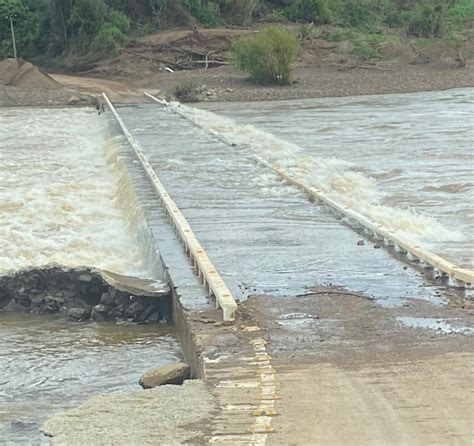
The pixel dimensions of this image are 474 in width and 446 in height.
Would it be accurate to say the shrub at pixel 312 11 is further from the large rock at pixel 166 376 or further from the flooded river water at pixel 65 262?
the large rock at pixel 166 376

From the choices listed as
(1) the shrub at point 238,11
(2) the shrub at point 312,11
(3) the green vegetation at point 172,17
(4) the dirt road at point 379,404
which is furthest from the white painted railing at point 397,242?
(1) the shrub at point 238,11

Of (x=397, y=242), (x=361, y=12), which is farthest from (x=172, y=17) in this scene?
(x=397, y=242)

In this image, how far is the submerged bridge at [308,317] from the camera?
5961 mm

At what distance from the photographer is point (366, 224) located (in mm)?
12531

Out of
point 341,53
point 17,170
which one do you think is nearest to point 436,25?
point 341,53

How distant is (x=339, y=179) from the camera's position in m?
18.4

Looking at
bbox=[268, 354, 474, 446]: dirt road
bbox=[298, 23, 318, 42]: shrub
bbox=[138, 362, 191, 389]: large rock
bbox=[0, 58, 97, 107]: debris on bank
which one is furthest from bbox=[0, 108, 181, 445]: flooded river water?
bbox=[298, 23, 318, 42]: shrub

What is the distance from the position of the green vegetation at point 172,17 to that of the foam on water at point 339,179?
3384 centimetres

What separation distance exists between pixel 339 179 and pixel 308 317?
10.3m

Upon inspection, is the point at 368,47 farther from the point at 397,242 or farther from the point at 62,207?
the point at 397,242

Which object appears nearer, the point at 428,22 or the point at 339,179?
the point at 339,179

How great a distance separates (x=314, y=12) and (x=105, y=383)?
61.3 meters

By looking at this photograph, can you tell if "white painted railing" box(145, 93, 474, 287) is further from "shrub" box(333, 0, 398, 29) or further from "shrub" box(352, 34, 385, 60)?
"shrub" box(333, 0, 398, 29)

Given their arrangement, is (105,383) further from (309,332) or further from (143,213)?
(143,213)
